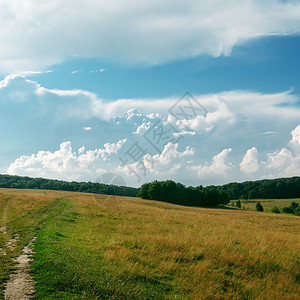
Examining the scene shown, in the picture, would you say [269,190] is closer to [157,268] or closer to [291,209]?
[291,209]

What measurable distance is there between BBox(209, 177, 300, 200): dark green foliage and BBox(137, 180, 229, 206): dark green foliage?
38.7 metres

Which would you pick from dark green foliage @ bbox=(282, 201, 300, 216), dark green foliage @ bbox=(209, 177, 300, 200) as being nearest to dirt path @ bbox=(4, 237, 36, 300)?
dark green foliage @ bbox=(282, 201, 300, 216)

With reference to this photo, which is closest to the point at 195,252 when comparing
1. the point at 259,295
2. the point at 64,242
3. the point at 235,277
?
the point at 235,277

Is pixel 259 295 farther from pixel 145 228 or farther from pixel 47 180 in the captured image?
pixel 47 180

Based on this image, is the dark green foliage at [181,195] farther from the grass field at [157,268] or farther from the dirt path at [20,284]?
the dirt path at [20,284]

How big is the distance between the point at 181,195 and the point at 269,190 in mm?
57975

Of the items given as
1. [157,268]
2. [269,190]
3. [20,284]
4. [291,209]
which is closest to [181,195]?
[291,209]

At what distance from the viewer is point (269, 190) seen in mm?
132250

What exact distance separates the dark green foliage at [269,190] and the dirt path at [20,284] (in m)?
139

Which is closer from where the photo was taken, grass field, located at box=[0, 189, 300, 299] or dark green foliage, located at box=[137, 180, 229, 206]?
grass field, located at box=[0, 189, 300, 299]

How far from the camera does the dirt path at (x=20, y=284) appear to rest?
6.70 meters

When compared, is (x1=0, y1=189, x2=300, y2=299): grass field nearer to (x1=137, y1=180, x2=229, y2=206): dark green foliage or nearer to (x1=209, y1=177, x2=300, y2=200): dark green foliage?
(x1=137, y1=180, x2=229, y2=206): dark green foliage

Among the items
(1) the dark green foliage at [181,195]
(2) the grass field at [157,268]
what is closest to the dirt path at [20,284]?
(2) the grass field at [157,268]

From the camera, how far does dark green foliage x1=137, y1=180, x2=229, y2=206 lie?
3991 inches
